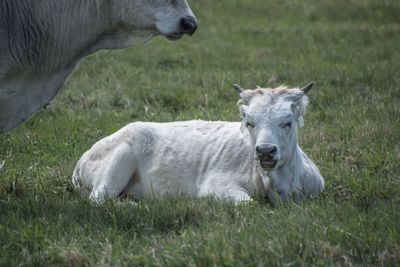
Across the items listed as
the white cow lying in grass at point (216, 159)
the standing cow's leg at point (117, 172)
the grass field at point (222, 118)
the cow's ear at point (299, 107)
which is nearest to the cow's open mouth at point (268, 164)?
the white cow lying in grass at point (216, 159)

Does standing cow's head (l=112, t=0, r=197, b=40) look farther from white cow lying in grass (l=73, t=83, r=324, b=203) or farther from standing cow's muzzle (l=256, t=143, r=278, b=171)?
standing cow's muzzle (l=256, t=143, r=278, b=171)

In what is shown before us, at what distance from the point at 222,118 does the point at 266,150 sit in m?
3.55

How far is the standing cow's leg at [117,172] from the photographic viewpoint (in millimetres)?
8078

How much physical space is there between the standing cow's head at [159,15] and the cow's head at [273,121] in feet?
2.73

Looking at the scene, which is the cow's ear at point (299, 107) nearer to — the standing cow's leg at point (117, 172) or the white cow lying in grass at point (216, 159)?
the white cow lying in grass at point (216, 159)

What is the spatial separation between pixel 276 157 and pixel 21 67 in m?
2.31

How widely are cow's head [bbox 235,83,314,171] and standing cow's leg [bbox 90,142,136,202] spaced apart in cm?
129

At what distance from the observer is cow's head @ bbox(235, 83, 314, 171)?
7059 mm

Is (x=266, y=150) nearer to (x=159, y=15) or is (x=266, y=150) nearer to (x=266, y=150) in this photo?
(x=266, y=150)

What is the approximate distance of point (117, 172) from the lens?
8.14m

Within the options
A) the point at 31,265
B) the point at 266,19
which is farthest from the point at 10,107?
the point at 266,19

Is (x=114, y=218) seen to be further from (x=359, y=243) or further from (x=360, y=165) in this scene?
(x=360, y=165)

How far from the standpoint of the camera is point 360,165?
861 centimetres

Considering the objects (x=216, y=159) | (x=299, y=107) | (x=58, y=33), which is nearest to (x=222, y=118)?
(x=216, y=159)
